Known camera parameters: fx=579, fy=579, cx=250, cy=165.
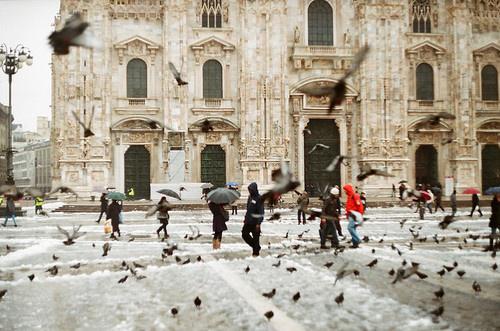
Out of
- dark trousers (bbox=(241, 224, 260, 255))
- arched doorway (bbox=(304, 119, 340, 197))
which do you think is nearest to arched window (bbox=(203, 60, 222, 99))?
arched doorway (bbox=(304, 119, 340, 197))

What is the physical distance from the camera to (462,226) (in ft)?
63.9

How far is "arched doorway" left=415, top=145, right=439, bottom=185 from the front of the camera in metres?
36.2

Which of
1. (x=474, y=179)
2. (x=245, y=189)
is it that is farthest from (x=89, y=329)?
(x=474, y=179)

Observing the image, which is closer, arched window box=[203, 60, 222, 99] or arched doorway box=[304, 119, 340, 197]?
arched window box=[203, 60, 222, 99]

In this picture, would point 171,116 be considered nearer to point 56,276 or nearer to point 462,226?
point 462,226

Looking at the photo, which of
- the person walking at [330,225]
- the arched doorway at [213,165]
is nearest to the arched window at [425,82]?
the arched doorway at [213,165]

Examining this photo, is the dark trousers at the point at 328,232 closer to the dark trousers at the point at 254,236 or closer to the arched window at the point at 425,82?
the dark trousers at the point at 254,236

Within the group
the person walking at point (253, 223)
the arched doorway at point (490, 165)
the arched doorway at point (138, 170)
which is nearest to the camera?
the person walking at point (253, 223)

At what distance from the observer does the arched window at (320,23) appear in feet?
116

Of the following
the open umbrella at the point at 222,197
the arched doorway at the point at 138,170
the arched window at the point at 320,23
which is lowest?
the open umbrella at the point at 222,197

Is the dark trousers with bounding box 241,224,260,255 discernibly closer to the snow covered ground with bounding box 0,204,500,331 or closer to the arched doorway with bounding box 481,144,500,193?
the snow covered ground with bounding box 0,204,500,331

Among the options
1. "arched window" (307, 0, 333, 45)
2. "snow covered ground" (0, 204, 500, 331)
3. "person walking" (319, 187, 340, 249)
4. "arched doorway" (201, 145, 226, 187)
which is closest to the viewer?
"snow covered ground" (0, 204, 500, 331)

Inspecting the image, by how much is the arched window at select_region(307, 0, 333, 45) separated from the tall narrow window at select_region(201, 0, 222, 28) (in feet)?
18.2

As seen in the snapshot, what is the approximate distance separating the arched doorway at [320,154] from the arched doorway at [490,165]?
30.7ft
